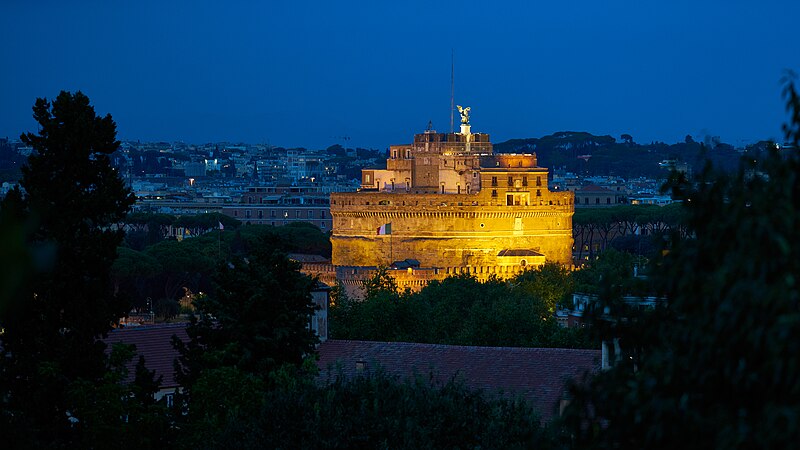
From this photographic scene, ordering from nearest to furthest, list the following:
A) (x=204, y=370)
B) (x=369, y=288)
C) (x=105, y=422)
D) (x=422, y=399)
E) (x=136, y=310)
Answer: (x=422, y=399), (x=105, y=422), (x=204, y=370), (x=369, y=288), (x=136, y=310)

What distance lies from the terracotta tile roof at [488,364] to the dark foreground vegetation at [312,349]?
1024 millimetres

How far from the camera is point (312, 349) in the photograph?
2628 cm

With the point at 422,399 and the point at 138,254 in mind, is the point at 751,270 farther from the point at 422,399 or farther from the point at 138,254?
the point at 138,254

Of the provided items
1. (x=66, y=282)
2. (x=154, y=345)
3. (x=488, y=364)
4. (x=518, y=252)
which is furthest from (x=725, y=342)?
(x=518, y=252)

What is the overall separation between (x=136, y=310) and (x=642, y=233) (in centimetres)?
5080

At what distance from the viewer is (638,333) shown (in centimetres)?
1176

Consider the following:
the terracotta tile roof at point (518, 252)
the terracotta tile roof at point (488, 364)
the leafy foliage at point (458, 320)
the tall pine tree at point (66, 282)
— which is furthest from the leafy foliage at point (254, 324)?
the terracotta tile roof at point (518, 252)

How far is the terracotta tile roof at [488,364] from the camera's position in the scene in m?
24.6

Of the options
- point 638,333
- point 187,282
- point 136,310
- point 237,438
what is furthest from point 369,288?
point 638,333

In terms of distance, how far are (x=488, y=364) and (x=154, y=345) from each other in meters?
5.89

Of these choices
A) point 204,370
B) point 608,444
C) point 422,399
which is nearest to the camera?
point 608,444

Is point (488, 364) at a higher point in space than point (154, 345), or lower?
lower

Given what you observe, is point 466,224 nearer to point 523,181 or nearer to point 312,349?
point 523,181

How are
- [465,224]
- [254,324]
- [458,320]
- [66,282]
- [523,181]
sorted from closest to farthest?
[66,282] → [254,324] → [458,320] → [465,224] → [523,181]
